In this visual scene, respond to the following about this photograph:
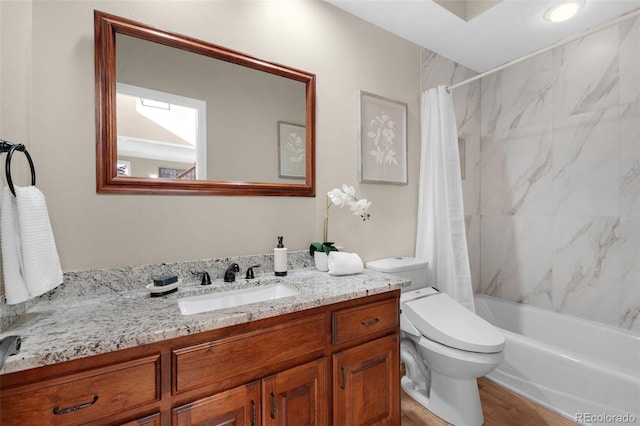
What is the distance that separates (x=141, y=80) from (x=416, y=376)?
228 cm

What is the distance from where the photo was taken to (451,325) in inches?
63.3

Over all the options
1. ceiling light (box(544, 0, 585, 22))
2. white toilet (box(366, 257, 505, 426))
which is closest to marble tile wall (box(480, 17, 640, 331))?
ceiling light (box(544, 0, 585, 22))

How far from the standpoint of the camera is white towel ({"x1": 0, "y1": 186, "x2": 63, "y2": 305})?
815 mm

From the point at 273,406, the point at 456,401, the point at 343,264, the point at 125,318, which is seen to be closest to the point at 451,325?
the point at 456,401

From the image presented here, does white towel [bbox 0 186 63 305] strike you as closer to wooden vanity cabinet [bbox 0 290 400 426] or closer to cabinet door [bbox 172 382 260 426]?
wooden vanity cabinet [bbox 0 290 400 426]

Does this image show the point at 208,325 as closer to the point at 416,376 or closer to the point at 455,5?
the point at 416,376

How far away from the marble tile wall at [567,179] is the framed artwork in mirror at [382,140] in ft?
3.84

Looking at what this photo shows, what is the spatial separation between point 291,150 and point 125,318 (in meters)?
1.12

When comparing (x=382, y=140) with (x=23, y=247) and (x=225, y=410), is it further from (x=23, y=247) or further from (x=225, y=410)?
(x=23, y=247)

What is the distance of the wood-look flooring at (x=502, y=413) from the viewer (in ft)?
5.30

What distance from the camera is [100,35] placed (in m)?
1.15

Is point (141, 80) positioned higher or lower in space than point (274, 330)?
higher

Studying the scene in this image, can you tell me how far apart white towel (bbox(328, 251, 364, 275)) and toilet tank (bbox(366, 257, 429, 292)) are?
1.22 feet

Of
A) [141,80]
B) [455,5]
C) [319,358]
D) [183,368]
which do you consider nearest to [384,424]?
[319,358]
